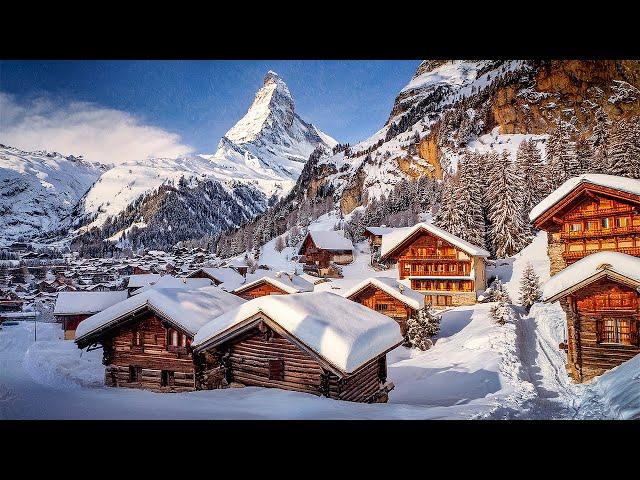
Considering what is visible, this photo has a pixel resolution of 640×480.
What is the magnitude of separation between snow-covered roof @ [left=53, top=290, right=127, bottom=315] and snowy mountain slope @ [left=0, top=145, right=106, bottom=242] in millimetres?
2314

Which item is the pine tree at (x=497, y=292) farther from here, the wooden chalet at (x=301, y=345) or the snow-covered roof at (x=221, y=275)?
the snow-covered roof at (x=221, y=275)

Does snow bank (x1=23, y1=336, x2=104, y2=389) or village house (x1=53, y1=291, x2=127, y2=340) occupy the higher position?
village house (x1=53, y1=291, x2=127, y2=340)

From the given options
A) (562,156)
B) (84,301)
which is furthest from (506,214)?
(84,301)

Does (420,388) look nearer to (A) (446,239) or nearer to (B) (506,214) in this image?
(A) (446,239)

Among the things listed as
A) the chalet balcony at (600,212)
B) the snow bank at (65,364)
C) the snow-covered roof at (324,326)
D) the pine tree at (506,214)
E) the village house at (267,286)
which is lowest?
the snow bank at (65,364)

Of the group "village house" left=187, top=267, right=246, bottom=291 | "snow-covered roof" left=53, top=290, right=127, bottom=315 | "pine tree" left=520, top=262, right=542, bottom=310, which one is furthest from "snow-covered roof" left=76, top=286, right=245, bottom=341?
"village house" left=187, top=267, right=246, bottom=291

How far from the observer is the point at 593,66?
11.1 meters

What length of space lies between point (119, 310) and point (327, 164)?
226ft

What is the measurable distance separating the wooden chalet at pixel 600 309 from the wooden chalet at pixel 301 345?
5543mm

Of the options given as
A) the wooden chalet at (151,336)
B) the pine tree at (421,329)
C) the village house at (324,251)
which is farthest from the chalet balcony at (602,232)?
the village house at (324,251)

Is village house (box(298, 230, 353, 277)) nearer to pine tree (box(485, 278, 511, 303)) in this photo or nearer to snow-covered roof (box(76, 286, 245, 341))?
pine tree (box(485, 278, 511, 303))

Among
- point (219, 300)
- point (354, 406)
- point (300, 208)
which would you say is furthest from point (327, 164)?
point (354, 406)

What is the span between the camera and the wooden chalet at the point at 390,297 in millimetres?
16625

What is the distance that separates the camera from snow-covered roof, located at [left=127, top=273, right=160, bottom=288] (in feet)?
46.9
